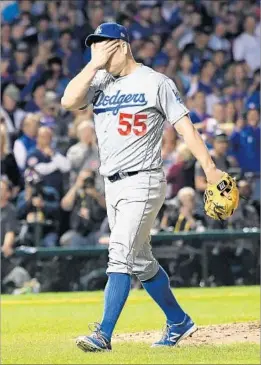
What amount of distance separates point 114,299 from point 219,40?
517 inches

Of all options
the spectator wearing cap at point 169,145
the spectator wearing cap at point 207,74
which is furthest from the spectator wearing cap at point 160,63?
the spectator wearing cap at point 169,145

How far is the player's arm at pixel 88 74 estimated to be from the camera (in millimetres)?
7273

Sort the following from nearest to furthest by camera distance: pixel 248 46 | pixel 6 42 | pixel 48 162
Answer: pixel 48 162 → pixel 6 42 → pixel 248 46

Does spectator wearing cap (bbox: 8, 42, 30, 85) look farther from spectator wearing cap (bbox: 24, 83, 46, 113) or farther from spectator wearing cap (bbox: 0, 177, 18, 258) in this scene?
spectator wearing cap (bbox: 0, 177, 18, 258)

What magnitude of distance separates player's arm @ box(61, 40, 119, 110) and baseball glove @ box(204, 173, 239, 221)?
3.23ft

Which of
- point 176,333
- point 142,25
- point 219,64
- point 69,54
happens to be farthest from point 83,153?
point 176,333

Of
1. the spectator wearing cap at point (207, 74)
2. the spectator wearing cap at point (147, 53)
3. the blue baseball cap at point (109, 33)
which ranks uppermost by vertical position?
the blue baseball cap at point (109, 33)

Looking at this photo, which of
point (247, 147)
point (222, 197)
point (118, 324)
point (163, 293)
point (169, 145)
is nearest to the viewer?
point (222, 197)

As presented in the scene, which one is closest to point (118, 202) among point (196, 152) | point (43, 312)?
point (196, 152)

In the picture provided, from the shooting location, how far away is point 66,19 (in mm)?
19297

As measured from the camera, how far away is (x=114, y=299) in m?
7.17

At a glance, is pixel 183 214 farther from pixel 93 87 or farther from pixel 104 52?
pixel 104 52

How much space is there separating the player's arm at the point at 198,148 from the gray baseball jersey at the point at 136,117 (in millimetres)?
61

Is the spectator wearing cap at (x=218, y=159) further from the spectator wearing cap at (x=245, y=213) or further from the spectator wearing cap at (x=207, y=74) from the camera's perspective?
the spectator wearing cap at (x=207, y=74)
